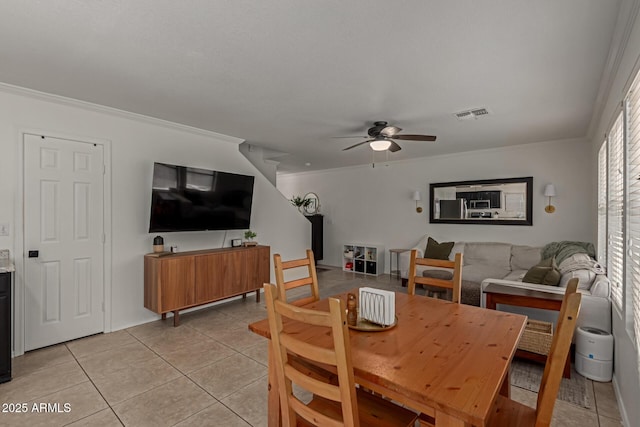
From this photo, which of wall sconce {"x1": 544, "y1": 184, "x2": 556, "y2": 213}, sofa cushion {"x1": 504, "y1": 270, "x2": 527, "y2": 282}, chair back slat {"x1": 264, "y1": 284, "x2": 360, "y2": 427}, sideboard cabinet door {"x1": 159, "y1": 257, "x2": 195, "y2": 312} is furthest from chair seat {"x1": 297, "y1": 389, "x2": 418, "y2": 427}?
wall sconce {"x1": 544, "y1": 184, "x2": 556, "y2": 213}

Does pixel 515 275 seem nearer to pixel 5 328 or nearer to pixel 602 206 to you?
pixel 602 206

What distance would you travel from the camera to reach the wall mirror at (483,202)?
5.24 m

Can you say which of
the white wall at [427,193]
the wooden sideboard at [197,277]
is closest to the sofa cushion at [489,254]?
the white wall at [427,193]

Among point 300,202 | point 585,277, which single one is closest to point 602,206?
point 585,277

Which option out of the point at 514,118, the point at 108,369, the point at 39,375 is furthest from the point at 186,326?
the point at 514,118

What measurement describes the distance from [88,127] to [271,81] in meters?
2.24

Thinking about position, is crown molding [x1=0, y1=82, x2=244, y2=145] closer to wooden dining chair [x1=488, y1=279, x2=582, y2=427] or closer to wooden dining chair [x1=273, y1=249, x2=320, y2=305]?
wooden dining chair [x1=273, y1=249, x2=320, y2=305]

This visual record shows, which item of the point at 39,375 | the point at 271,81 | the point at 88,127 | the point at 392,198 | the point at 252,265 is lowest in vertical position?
the point at 39,375

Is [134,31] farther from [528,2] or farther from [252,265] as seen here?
[252,265]

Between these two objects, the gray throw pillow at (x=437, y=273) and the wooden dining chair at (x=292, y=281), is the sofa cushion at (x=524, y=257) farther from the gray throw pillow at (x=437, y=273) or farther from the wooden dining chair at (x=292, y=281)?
the wooden dining chair at (x=292, y=281)

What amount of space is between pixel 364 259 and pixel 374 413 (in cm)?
562

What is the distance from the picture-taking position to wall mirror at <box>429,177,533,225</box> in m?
5.24

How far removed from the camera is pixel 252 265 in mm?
4570

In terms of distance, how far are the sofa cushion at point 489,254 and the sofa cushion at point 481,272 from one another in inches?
4.0
